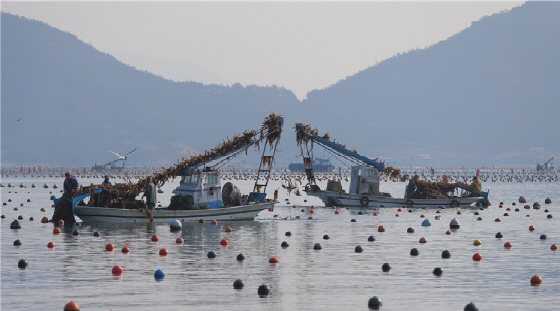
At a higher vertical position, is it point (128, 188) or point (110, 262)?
point (128, 188)

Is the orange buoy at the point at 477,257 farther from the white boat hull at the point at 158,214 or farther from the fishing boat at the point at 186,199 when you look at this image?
the white boat hull at the point at 158,214

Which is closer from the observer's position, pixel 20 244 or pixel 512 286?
pixel 512 286

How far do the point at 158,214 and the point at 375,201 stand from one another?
22.7 meters

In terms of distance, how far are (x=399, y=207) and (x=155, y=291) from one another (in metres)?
44.5

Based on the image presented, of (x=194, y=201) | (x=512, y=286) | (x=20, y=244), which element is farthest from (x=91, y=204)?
(x=512, y=286)

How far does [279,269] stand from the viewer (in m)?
34.1

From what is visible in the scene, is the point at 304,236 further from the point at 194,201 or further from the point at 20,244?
the point at 20,244

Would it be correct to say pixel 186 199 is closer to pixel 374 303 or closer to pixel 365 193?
pixel 365 193

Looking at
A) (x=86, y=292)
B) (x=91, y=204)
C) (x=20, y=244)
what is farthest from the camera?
(x=91, y=204)

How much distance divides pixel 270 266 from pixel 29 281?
29.2ft

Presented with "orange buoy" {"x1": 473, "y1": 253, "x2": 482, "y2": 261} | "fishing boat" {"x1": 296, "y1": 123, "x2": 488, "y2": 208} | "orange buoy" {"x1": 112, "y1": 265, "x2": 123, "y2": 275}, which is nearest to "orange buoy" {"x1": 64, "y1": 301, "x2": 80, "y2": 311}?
"orange buoy" {"x1": 112, "y1": 265, "x2": 123, "y2": 275}

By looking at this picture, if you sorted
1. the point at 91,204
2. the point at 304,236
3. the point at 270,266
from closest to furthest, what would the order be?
the point at 270,266 → the point at 304,236 → the point at 91,204

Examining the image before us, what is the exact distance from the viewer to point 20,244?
41.9 m

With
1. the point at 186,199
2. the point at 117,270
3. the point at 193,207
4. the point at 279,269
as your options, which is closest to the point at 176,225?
the point at 193,207
